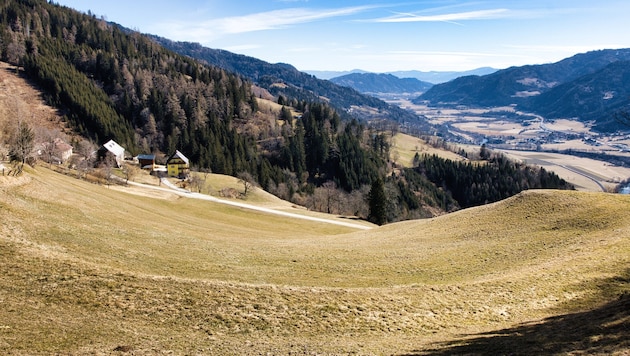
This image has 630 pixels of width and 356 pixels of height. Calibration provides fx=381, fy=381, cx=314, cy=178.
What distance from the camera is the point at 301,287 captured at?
2772 centimetres

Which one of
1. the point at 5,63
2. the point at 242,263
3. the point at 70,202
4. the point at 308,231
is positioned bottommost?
the point at 308,231

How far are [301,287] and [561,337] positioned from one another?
15925 mm

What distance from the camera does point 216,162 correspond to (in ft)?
521

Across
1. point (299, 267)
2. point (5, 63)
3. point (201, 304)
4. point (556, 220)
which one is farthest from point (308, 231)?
point (5, 63)

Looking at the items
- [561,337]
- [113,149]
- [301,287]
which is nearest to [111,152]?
[113,149]

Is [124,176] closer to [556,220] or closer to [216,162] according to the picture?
[216,162]

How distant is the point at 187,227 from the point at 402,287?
32997mm

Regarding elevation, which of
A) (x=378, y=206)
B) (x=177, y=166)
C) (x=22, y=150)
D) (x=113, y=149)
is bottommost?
(x=378, y=206)

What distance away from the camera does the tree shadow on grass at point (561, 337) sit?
16469mm

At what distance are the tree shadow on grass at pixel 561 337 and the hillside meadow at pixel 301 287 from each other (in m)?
0.10

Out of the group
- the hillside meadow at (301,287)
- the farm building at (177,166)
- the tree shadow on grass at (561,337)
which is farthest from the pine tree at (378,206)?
the tree shadow on grass at (561,337)

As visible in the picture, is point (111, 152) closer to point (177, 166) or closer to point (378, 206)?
point (177, 166)

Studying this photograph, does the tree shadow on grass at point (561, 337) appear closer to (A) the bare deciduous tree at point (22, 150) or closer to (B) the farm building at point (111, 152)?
(A) the bare deciduous tree at point (22, 150)

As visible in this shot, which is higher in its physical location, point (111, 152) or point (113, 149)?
point (113, 149)
